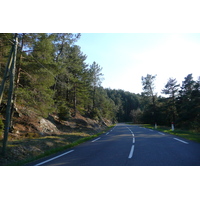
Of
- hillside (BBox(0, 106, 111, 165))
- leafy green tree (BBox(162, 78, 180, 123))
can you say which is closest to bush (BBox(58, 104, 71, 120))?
hillside (BBox(0, 106, 111, 165))

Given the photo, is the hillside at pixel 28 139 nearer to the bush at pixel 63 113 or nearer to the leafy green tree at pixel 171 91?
the bush at pixel 63 113

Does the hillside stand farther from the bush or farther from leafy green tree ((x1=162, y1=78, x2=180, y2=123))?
leafy green tree ((x1=162, y1=78, x2=180, y2=123))

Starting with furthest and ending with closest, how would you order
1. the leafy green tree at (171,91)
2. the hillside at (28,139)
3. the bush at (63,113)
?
1. the leafy green tree at (171,91)
2. the bush at (63,113)
3. the hillside at (28,139)

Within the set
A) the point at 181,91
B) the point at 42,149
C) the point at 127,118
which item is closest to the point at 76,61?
the point at 42,149

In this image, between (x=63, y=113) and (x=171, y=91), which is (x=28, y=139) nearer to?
(x=63, y=113)

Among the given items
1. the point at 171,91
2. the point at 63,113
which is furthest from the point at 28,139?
the point at 171,91

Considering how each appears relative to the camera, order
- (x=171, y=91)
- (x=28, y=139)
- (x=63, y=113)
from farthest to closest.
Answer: (x=171, y=91), (x=63, y=113), (x=28, y=139)

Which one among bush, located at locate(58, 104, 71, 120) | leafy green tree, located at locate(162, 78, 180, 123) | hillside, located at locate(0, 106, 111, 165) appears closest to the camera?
hillside, located at locate(0, 106, 111, 165)

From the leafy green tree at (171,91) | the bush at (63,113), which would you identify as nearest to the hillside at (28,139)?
the bush at (63,113)

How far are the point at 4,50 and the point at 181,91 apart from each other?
3744 cm

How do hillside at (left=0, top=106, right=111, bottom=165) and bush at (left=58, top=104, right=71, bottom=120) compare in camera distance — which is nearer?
hillside at (left=0, top=106, right=111, bottom=165)

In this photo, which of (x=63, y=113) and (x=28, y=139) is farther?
(x=63, y=113)

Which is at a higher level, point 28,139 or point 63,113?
point 63,113

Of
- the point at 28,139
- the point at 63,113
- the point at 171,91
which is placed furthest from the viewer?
the point at 171,91
